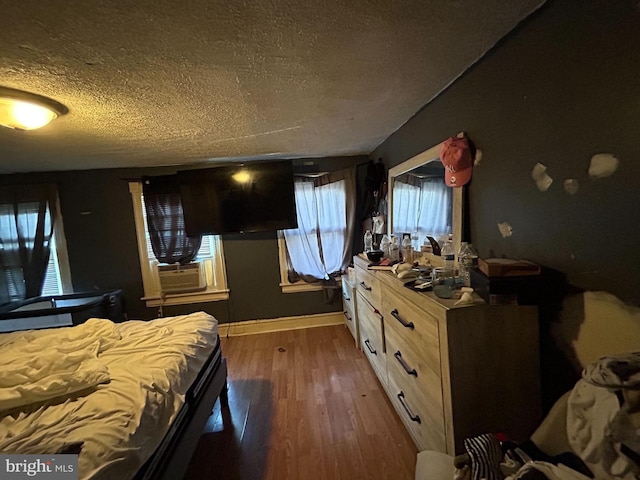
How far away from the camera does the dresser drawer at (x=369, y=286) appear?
2.34m

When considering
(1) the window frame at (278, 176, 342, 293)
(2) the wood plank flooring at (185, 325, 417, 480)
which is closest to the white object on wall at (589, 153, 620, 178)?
(2) the wood plank flooring at (185, 325, 417, 480)

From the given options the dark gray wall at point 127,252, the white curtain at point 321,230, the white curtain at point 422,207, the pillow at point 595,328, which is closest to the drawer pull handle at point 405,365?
the pillow at point 595,328

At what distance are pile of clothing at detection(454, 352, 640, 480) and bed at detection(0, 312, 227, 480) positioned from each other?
120 cm

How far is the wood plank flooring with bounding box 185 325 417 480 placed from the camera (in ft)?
5.80

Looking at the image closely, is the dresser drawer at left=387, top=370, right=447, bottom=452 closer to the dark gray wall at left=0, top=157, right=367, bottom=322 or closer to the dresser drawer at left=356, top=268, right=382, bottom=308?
the dresser drawer at left=356, top=268, right=382, bottom=308

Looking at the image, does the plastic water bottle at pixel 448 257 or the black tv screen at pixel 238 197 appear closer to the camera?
the plastic water bottle at pixel 448 257

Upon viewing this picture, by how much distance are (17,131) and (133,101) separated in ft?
3.69

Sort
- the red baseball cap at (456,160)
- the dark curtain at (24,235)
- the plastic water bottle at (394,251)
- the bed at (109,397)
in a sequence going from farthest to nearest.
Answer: the dark curtain at (24,235), the plastic water bottle at (394,251), the red baseball cap at (456,160), the bed at (109,397)

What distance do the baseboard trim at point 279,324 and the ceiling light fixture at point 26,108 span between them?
2821 millimetres

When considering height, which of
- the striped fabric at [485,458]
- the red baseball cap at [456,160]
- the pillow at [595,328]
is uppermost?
the red baseball cap at [456,160]

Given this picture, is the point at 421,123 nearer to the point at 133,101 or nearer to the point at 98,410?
the point at 133,101

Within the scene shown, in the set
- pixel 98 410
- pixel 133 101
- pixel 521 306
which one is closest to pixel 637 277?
pixel 521 306

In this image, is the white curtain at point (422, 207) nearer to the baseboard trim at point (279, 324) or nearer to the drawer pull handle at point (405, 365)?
the drawer pull handle at point (405, 365)

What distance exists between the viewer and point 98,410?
4.09 feet
